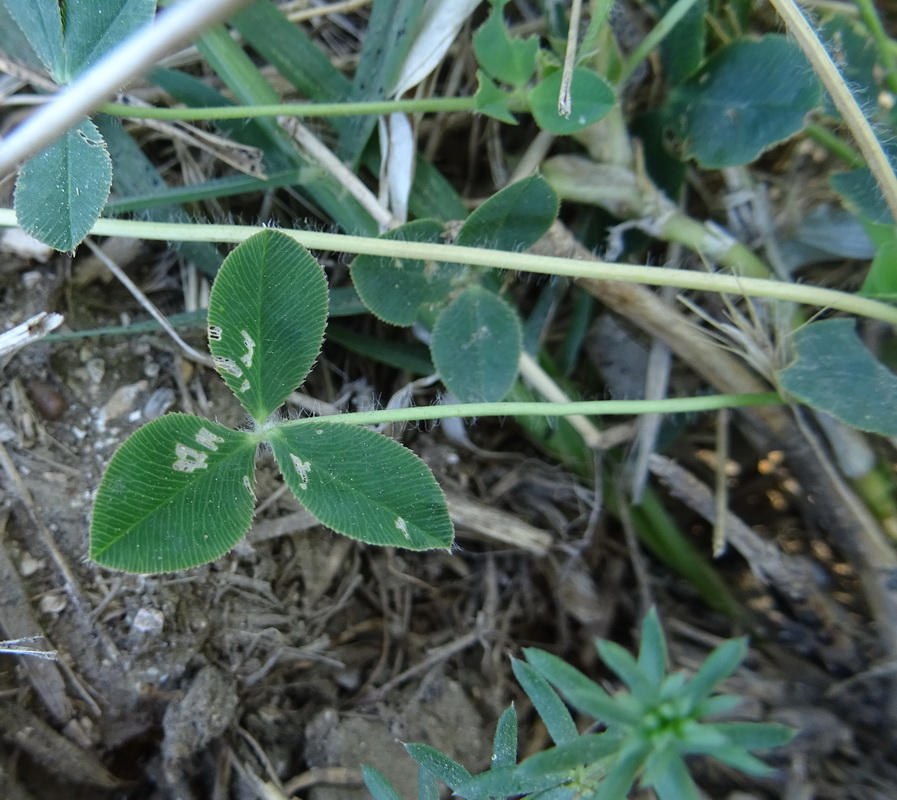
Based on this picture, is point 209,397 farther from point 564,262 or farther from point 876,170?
point 876,170

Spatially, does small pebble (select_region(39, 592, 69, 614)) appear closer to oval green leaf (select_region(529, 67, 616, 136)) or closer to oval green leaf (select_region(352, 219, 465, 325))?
oval green leaf (select_region(352, 219, 465, 325))

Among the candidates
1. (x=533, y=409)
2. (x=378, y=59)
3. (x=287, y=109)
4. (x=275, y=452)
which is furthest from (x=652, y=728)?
(x=378, y=59)

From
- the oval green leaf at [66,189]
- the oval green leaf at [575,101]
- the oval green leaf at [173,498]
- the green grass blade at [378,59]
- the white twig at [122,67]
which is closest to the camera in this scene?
the white twig at [122,67]

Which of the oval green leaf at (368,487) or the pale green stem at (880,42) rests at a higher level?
the pale green stem at (880,42)

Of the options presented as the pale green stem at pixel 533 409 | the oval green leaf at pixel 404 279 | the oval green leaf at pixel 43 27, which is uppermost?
the oval green leaf at pixel 43 27

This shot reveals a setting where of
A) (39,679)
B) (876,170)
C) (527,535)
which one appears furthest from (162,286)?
(876,170)

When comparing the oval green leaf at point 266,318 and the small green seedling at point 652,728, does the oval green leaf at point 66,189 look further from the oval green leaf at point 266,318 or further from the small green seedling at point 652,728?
the small green seedling at point 652,728

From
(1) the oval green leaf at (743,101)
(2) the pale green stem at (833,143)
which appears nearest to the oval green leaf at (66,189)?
(1) the oval green leaf at (743,101)

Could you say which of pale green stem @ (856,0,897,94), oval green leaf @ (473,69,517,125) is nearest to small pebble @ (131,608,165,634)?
oval green leaf @ (473,69,517,125)
